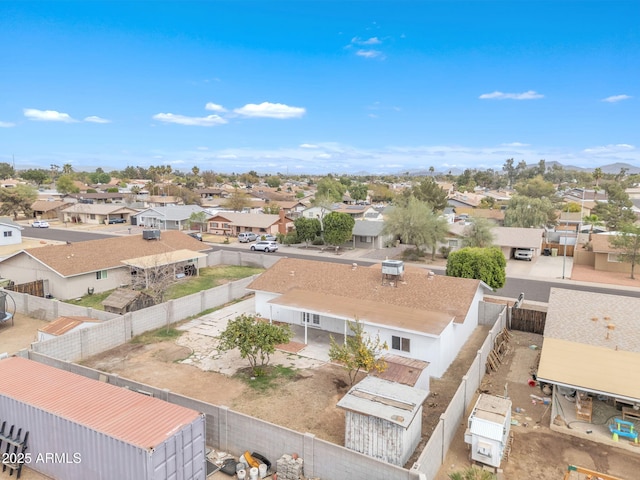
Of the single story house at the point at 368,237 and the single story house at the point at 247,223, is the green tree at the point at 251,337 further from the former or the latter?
the single story house at the point at 247,223

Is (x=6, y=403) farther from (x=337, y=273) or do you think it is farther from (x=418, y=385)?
(x=337, y=273)

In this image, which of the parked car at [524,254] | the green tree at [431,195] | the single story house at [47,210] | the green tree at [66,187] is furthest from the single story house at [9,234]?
the green tree at [66,187]

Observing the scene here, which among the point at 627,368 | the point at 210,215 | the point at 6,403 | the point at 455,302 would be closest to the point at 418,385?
the point at 455,302

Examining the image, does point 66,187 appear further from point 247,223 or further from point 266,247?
point 266,247

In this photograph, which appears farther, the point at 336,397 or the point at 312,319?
the point at 312,319

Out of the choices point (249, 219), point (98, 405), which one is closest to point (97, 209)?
point (249, 219)
